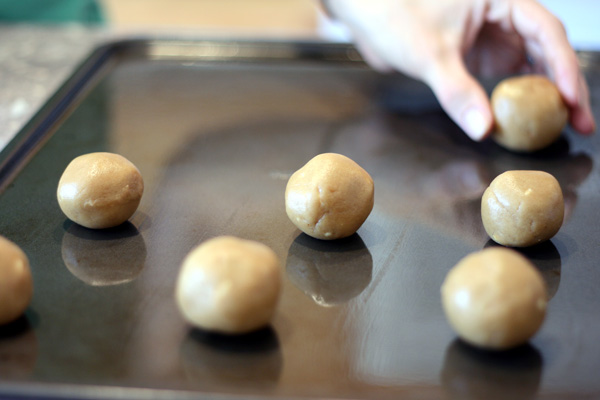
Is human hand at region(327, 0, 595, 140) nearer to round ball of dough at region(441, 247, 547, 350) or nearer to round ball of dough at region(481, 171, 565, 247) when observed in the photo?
round ball of dough at region(481, 171, 565, 247)

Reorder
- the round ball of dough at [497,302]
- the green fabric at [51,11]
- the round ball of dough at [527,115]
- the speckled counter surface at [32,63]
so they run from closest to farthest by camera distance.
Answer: the round ball of dough at [497,302] < the round ball of dough at [527,115] < the speckled counter surface at [32,63] < the green fabric at [51,11]

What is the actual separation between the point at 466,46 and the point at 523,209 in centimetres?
80

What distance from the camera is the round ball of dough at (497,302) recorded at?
97 centimetres

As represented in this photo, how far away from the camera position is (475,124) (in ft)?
5.42

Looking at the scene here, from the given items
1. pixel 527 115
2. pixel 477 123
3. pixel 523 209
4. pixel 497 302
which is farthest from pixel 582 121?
pixel 497 302

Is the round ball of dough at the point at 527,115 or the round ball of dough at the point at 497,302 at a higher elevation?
the round ball of dough at the point at 497,302

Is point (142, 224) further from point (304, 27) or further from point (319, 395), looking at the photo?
Answer: point (304, 27)

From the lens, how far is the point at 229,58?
2111 mm

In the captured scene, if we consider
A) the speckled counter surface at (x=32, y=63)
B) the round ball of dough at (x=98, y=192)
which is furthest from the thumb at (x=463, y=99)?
the speckled counter surface at (x=32, y=63)

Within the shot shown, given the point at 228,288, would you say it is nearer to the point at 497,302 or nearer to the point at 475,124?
the point at 497,302

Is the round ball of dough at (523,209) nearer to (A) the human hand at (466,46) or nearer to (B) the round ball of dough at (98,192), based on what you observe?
(A) the human hand at (466,46)

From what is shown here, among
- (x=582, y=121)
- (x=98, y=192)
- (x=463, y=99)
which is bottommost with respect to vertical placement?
(x=582, y=121)

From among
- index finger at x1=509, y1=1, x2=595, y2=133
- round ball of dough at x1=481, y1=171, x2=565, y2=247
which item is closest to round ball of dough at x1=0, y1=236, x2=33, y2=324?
round ball of dough at x1=481, y1=171, x2=565, y2=247

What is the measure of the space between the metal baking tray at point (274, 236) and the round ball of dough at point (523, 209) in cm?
5
